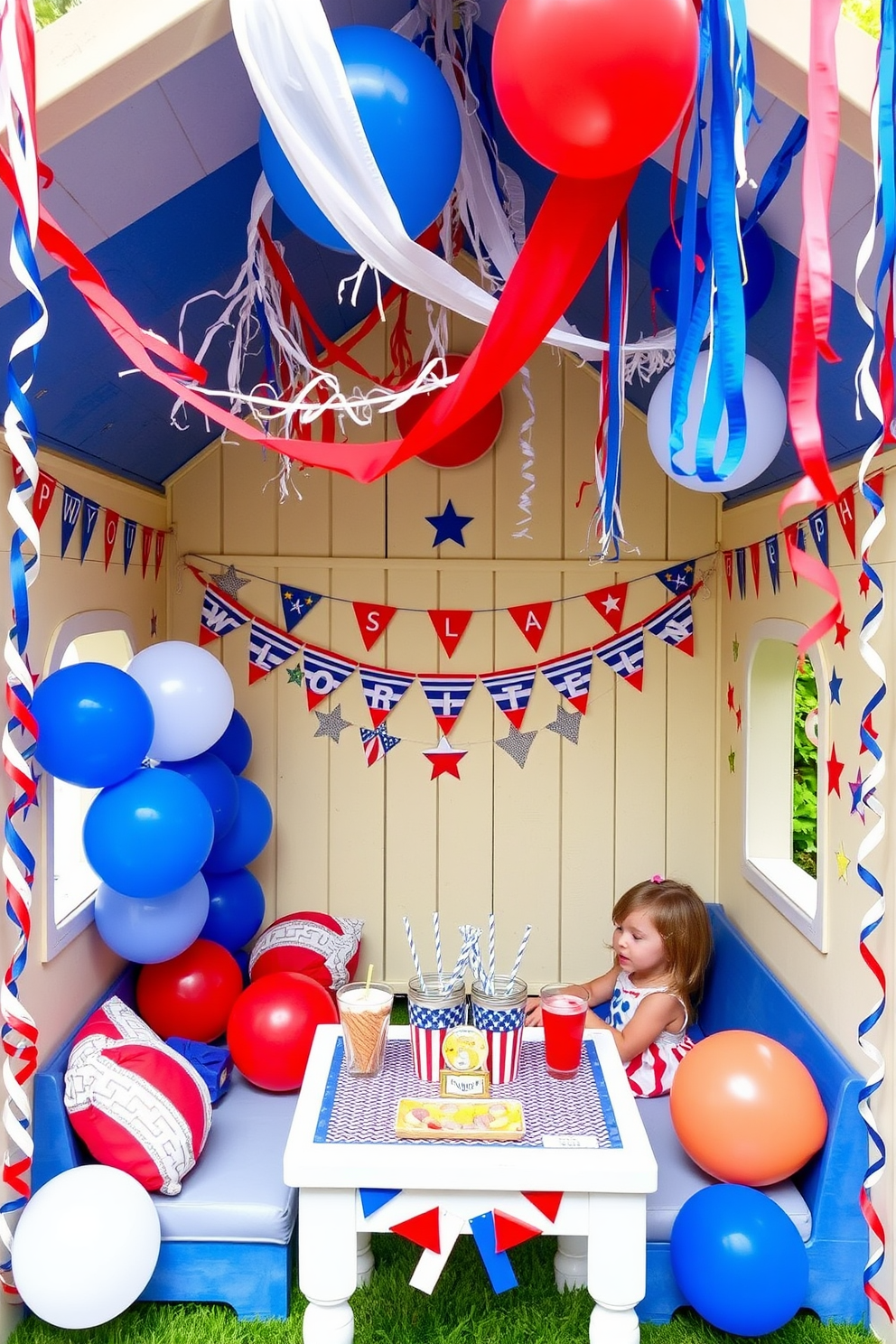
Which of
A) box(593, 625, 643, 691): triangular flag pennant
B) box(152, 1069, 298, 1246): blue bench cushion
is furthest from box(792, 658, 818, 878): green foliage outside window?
box(152, 1069, 298, 1246): blue bench cushion

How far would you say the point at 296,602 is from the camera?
4.14 metres

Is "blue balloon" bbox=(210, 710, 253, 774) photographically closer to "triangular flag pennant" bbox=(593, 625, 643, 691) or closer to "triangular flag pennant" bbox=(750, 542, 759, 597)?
"triangular flag pennant" bbox=(593, 625, 643, 691)

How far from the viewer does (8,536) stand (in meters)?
2.49

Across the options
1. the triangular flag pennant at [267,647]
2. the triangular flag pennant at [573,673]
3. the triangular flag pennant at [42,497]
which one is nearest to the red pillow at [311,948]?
the triangular flag pennant at [267,647]

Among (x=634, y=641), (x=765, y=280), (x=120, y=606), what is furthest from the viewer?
(x=634, y=641)

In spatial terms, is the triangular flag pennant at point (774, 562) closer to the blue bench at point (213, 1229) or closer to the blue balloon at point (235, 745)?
the blue balloon at point (235, 745)

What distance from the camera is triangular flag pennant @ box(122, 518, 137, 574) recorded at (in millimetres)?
3562

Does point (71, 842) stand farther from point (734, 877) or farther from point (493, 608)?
point (734, 877)

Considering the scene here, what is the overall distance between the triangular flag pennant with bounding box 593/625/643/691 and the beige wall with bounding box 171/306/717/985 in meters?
0.05

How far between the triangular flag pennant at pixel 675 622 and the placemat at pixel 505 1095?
6.06ft

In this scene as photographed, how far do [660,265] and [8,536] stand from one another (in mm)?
1556

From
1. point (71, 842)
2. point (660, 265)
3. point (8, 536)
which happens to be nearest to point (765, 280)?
point (660, 265)

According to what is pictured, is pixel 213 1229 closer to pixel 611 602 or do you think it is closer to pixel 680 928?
pixel 680 928

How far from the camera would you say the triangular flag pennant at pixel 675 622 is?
4121 mm
